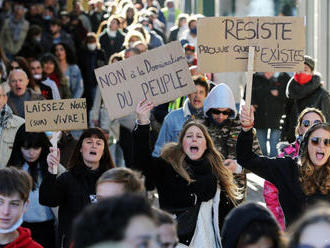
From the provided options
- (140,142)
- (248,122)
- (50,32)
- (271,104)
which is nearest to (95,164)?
(140,142)

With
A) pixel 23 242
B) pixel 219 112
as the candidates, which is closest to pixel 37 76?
pixel 219 112

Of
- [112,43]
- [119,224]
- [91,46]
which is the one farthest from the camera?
[112,43]

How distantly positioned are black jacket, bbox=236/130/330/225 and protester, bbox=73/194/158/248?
3.20m

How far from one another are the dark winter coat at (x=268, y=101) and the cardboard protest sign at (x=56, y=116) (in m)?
5.44

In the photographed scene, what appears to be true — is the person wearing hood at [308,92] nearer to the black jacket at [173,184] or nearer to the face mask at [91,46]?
the black jacket at [173,184]

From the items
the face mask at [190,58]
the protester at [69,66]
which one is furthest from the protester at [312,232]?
the protester at [69,66]

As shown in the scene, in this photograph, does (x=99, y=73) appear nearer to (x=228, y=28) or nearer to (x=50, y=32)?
(x=228, y=28)

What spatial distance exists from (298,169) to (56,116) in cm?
240

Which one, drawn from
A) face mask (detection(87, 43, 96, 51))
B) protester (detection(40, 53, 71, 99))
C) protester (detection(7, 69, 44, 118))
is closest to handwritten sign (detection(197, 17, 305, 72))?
protester (detection(7, 69, 44, 118))

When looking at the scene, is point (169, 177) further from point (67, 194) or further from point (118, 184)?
point (118, 184)

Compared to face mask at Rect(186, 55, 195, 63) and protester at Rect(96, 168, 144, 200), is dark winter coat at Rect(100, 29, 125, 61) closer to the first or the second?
face mask at Rect(186, 55, 195, 63)

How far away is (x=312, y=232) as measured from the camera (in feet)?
11.4

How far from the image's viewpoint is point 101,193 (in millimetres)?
4898

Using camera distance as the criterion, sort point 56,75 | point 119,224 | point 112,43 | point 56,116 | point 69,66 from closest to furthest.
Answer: point 119,224 → point 56,116 → point 56,75 → point 69,66 → point 112,43
